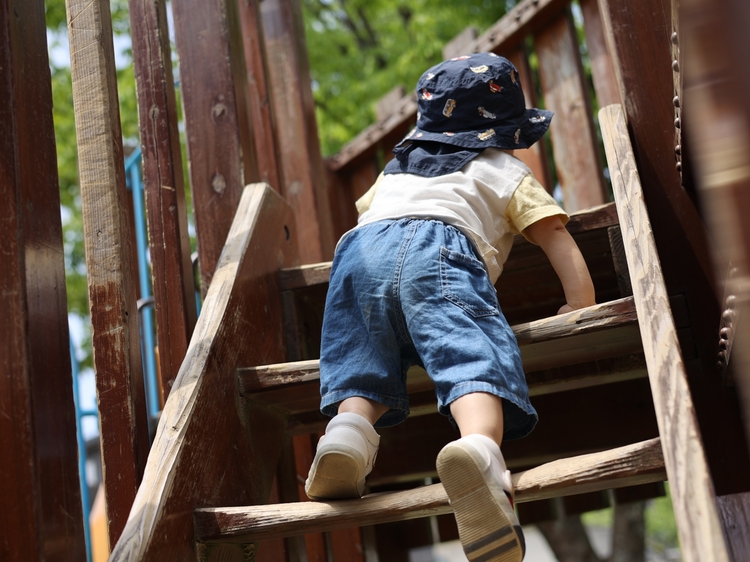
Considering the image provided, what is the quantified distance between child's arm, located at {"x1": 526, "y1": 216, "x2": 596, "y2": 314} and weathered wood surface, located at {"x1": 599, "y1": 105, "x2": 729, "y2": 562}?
0.18 m

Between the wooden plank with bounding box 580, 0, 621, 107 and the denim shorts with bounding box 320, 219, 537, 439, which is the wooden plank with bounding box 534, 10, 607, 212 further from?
the denim shorts with bounding box 320, 219, 537, 439

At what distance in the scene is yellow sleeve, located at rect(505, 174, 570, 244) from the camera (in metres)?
1.97

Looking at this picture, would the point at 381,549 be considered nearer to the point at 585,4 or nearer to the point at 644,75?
the point at 644,75

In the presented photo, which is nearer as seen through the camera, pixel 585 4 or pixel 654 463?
pixel 654 463

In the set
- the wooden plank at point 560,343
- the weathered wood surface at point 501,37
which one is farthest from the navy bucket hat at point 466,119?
the weathered wood surface at point 501,37

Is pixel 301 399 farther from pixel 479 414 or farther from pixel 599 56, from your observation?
pixel 599 56

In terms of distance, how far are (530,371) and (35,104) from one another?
4.45ft

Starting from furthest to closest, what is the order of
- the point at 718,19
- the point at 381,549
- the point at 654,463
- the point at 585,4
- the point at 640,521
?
the point at 640,521, the point at 585,4, the point at 381,549, the point at 654,463, the point at 718,19

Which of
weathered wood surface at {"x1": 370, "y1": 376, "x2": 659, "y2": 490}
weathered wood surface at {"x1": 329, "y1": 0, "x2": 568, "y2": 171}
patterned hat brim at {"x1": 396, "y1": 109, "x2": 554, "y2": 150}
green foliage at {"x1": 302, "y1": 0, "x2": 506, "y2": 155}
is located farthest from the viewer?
green foliage at {"x1": 302, "y1": 0, "x2": 506, "y2": 155}

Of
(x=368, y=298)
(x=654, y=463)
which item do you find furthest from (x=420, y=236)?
(x=654, y=463)

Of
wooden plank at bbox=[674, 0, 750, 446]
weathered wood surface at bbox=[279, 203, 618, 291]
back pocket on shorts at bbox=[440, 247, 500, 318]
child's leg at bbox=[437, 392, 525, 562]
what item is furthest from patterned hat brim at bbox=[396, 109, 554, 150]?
wooden plank at bbox=[674, 0, 750, 446]

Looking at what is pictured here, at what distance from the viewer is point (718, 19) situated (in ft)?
2.80

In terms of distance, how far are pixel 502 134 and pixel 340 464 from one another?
3.25 feet

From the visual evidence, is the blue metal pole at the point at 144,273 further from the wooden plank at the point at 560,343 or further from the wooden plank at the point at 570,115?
the wooden plank at the point at 560,343
